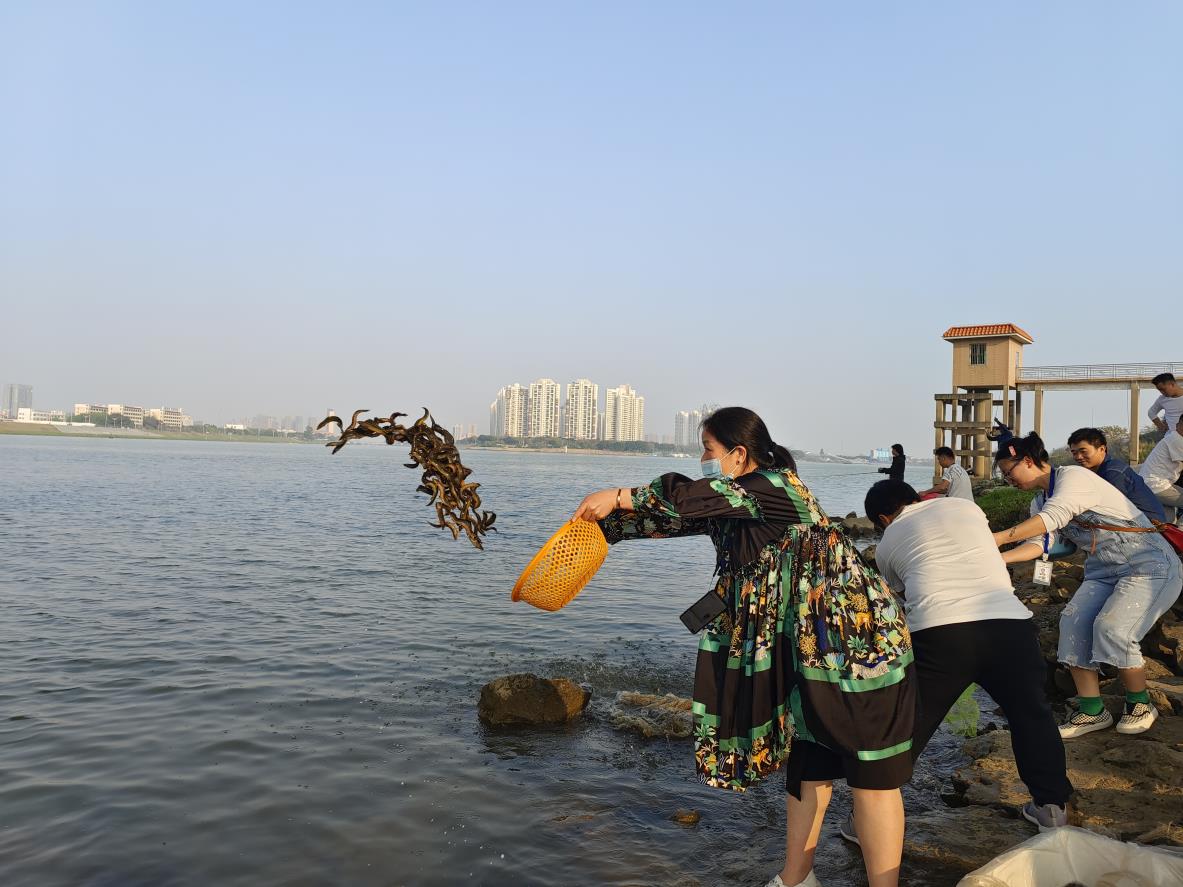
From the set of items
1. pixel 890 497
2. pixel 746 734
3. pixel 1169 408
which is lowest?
pixel 746 734

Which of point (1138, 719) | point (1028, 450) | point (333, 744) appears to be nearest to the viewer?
point (1028, 450)

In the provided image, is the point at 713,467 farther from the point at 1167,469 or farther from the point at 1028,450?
the point at 1167,469

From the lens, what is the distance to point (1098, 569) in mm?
5574

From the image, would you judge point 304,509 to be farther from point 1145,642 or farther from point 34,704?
point 1145,642

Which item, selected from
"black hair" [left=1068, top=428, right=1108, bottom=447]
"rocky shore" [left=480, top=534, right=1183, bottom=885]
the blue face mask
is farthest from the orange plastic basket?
"black hair" [left=1068, top=428, right=1108, bottom=447]

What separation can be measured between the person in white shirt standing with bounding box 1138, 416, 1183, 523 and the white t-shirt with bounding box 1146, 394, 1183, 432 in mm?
995

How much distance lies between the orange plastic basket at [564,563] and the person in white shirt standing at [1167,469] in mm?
6739

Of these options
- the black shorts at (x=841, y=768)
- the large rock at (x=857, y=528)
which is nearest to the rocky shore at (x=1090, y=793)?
the black shorts at (x=841, y=768)

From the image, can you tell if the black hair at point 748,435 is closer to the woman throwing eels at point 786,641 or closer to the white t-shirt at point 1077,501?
the woman throwing eels at point 786,641

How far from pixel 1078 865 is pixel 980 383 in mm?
32968

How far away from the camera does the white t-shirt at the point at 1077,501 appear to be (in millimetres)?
4820

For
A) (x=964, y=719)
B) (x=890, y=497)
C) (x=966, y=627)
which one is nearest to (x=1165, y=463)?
(x=964, y=719)

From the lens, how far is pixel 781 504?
3.16 meters

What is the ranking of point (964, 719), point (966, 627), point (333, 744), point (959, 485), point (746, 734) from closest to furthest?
point (746, 734) < point (966, 627) < point (964, 719) < point (333, 744) < point (959, 485)
